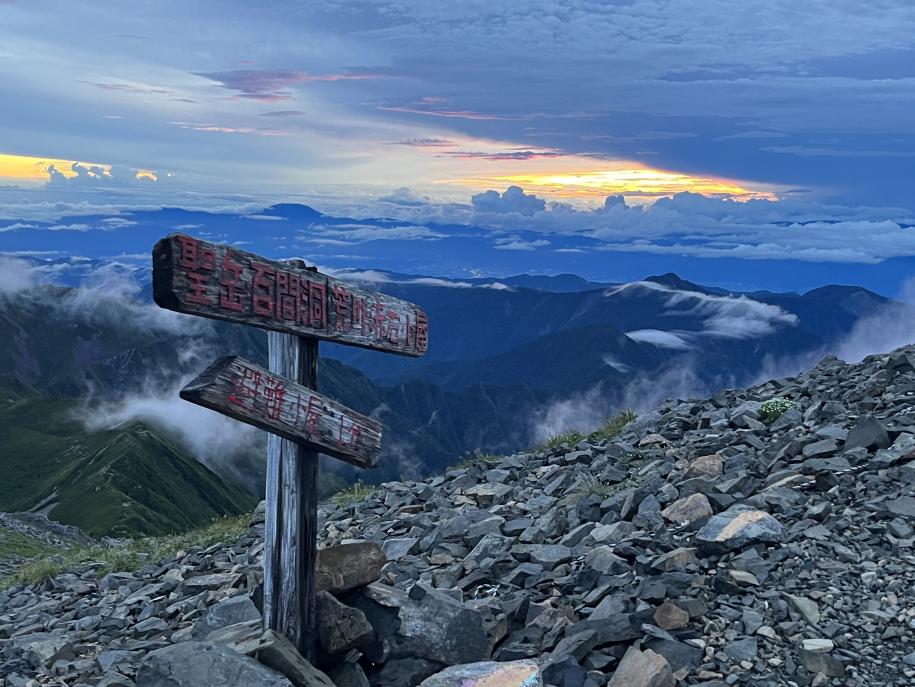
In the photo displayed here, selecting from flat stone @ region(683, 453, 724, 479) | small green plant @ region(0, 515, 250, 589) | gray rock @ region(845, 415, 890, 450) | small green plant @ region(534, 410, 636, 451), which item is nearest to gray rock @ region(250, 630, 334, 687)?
flat stone @ region(683, 453, 724, 479)

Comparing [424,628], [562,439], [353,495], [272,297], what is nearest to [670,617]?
[424,628]

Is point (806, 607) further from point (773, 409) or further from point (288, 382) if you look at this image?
point (773, 409)

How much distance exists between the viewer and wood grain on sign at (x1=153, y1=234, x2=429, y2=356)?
26.9 ft

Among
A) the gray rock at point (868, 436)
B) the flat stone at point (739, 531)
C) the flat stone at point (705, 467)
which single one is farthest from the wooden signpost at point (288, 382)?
the gray rock at point (868, 436)

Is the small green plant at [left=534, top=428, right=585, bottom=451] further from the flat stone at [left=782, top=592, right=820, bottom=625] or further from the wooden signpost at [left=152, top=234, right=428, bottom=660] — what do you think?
the wooden signpost at [left=152, top=234, right=428, bottom=660]

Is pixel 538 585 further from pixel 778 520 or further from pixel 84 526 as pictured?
pixel 84 526

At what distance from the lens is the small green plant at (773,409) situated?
19594mm

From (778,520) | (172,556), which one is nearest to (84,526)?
(172,556)

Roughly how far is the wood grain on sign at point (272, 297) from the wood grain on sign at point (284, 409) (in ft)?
1.87

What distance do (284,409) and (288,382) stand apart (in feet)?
0.96

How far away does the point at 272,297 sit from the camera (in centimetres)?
906

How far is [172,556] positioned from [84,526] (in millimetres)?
170855

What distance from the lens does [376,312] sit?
34.5 ft

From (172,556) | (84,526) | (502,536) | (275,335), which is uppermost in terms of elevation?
(275,335)
